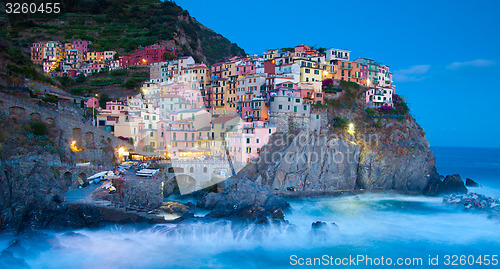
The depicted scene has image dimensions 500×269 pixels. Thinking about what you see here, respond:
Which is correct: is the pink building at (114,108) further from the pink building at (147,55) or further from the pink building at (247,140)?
the pink building at (147,55)

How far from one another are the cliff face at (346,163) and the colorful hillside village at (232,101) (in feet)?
6.74

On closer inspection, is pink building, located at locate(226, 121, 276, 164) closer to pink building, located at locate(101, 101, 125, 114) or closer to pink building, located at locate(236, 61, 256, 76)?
pink building, located at locate(236, 61, 256, 76)

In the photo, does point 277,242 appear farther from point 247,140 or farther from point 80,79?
point 80,79

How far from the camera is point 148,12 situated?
313 feet

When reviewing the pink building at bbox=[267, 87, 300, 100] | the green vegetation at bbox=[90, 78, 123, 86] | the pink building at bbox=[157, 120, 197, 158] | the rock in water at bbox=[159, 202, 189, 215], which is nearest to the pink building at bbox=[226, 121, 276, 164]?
the pink building at bbox=[267, 87, 300, 100]

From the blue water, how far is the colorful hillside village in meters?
11.4

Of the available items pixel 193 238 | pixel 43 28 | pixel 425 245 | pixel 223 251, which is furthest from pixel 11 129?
pixel 43 28

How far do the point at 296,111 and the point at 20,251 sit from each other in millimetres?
29765

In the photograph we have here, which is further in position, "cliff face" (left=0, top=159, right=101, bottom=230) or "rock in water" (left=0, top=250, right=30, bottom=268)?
"cliff face" (left=0, top=159, right=101, bottom=230)

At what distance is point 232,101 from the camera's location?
4981 centimetres

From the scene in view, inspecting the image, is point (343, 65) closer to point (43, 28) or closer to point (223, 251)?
point (223, 251)

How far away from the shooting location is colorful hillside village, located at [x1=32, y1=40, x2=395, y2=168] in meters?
42.5

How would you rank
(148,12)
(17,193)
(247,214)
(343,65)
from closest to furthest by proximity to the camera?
(17,193)
(247,214)
(343,65)
(148,12)

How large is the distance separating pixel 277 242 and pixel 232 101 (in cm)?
2625
